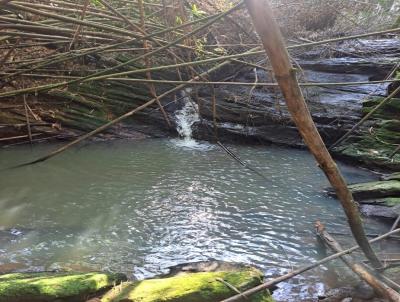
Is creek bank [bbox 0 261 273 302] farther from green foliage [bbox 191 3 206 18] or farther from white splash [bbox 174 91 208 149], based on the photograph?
white splash [bbox 174 91 208 149]

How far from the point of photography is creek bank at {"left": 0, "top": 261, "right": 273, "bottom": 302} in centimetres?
301

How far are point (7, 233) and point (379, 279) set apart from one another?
12.4ft

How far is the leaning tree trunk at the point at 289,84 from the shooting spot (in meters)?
1.05

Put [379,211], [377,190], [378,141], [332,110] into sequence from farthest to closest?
[332,110]
[378,141]
[377,190]
[379,211]

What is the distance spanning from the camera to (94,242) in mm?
4539

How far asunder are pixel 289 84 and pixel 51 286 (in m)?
2.59

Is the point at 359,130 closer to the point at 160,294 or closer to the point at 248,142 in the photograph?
the point at 248,142

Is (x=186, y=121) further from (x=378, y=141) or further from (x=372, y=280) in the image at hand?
(x=372, y=280)

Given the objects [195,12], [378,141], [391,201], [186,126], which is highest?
[195,12]

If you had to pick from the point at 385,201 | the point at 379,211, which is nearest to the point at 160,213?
the point at 379,211

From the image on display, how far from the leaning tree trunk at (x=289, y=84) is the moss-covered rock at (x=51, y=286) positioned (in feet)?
7.18

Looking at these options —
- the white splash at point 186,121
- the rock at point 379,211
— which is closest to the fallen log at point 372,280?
the rock at point 379,211

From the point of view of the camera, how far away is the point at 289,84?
4.04 feet

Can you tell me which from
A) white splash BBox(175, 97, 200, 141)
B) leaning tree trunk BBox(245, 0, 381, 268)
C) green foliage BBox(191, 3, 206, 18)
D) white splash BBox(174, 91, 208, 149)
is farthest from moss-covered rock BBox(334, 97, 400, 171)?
leaning tree trunk BBox(245, 0, 381, 268)
